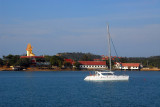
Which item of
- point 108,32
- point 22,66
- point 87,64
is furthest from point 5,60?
point 108,32

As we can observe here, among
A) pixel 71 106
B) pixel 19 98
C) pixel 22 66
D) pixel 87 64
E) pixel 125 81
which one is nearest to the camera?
pixel 71 106

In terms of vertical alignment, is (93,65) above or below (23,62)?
below

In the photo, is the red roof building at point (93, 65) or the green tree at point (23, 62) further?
the red roof building at point (93, 65)

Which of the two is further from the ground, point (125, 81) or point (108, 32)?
point (108, 32)

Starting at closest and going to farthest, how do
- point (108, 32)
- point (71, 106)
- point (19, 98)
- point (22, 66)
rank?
point (71, 106) → point (19, 98) → point (108, 32) → point (22, 66)

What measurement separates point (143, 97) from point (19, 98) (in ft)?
48.5

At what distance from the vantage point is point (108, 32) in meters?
64.9

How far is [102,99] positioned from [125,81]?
2592 centimetres

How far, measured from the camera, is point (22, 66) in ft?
428

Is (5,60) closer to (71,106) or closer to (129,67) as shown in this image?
(129,67)

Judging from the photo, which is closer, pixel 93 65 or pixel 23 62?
pixel 23 62

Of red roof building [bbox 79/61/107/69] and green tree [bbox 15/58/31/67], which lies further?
red roof building [bbox 79/61/107/69]

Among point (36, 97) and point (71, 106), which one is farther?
point (36, 97)

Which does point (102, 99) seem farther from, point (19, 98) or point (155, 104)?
point (19, 98)
